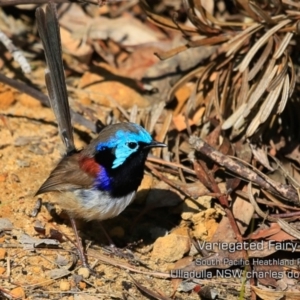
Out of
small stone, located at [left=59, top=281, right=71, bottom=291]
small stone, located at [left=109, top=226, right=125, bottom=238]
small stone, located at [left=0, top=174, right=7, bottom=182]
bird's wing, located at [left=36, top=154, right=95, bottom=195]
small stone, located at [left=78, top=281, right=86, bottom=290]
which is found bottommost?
small stone, located at [left=109, top=226, right=125, bottom=238]

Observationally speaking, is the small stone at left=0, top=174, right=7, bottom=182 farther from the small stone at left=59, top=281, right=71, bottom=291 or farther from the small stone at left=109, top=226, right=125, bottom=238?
the small stone at left=59, top=281, right=71, bottom=291

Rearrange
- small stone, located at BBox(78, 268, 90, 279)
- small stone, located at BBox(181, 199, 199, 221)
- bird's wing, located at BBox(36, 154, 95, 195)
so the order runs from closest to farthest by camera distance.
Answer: small stone, located at BBox(78, 268, 90, 279) < bird's wing, located at BBox(36, 154, 95, 195) < small stone, located at BBox(181, 199, 199, 221)

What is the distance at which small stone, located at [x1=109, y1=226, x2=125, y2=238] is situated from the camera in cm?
523

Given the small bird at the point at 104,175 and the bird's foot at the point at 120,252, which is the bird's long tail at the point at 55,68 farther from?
the bird's foot at the point at 120,252

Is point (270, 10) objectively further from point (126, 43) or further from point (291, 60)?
point (126, 43)

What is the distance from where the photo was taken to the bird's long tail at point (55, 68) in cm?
518

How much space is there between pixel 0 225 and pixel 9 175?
62 centimetres

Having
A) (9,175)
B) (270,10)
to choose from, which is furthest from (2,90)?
(270,10)

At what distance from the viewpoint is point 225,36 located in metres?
5.80

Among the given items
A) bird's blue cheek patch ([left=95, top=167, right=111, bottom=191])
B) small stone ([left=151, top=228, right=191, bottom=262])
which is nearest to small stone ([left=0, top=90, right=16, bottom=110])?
bird's blue cheek patch ([left=95, top=167, right=111, bottom=191])

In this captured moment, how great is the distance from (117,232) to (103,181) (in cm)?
64

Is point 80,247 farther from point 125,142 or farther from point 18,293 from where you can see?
point 125,142

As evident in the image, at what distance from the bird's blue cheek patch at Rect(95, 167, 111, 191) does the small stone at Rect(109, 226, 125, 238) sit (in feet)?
1.96

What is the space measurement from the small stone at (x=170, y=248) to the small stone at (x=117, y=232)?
0.38 metres
